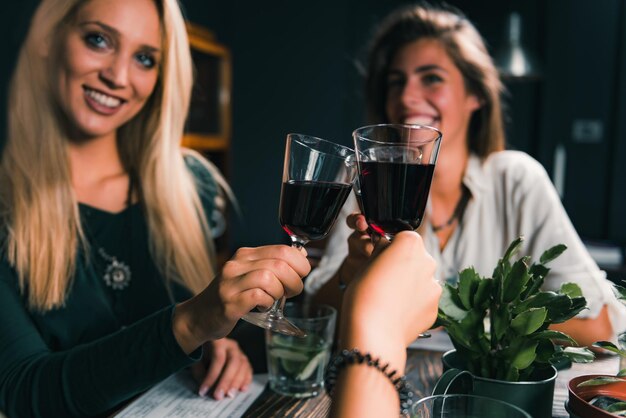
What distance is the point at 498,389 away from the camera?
863 mm

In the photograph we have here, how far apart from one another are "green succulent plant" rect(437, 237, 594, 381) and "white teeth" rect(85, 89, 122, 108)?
1.13 m

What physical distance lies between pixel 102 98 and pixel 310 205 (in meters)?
0.89

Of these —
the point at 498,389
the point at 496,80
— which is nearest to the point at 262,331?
the point at 498,389

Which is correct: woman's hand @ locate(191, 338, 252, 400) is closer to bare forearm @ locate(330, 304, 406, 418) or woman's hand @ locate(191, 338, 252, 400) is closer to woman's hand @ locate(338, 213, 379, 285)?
woman's hand @ locate(338, 213, 379, 285)

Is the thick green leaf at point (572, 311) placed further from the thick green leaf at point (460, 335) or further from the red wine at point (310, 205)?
the red wine at point (310, 205)

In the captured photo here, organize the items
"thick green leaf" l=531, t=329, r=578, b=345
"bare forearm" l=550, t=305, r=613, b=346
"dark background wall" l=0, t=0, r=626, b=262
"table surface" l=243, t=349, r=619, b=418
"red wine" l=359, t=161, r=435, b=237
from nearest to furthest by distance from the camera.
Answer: "thick green leaf" l=531, t=329, r=578, b=345 < "red wine" l=359, t=161, r=435, b=237 < "table surface" l=243, t=349, r=619, b=418 < "bare forearm" l=550, t=305, r=613, b=346 < "dark background wall" l=0, t=0, r=626, b=262

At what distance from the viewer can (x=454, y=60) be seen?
2.25 meters

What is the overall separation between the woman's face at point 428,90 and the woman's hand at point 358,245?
1.09 metres

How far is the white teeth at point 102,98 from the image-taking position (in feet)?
5.28

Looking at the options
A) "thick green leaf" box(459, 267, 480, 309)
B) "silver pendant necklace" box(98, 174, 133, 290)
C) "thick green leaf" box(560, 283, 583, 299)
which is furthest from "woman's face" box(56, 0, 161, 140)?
"thick green leaf" box(560, 283, 583, 299)

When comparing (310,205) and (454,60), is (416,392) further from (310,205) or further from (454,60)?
(454,60)

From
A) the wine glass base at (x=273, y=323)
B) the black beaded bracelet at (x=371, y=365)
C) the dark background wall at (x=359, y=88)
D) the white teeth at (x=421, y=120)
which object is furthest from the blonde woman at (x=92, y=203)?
the dark background wall at (x=359, y=88)

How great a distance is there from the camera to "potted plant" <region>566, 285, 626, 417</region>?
810 millimetres

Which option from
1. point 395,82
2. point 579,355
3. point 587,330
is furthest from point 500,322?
point 395,82
